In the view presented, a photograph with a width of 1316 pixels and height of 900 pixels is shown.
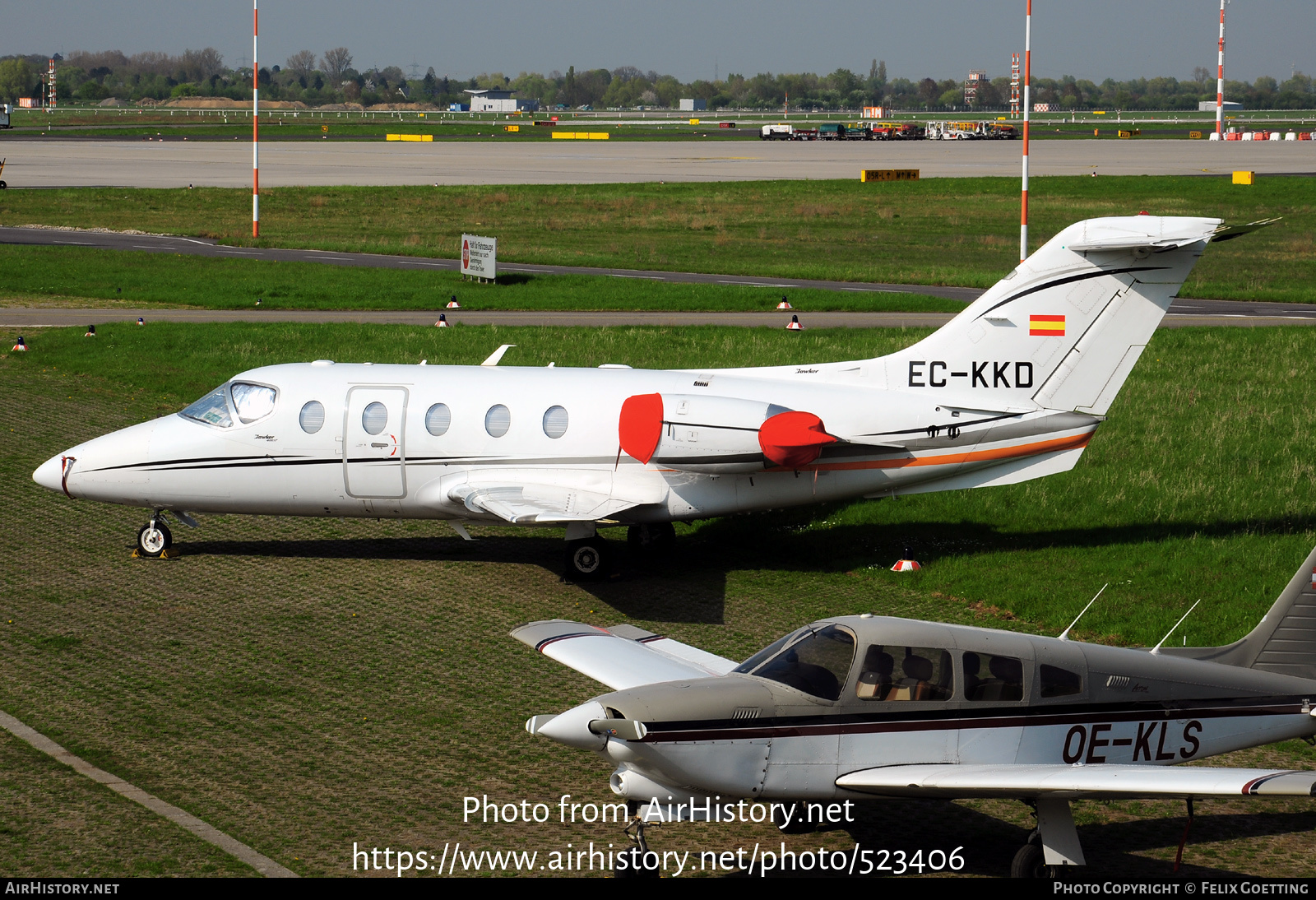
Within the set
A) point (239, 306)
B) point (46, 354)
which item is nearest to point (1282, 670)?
point (46, 354)

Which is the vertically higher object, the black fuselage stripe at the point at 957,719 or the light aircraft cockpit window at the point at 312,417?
the light aircraft cockpit window at the point at 312,417

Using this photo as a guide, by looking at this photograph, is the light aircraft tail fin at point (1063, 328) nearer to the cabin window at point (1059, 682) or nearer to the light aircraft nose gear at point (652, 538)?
the light aircraft nose gear at point (652, 538)

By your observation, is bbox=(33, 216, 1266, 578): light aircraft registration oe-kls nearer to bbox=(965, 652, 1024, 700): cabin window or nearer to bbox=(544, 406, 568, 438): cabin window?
bbox=(544, 406, 568, 438): cabin window

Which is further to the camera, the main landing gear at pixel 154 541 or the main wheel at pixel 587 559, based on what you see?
the main landing gear at pixel 154 541

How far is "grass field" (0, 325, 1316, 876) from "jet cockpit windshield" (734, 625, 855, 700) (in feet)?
6.54

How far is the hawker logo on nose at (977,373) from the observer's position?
66.3ft

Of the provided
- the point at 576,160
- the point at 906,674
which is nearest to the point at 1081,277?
the point at 906,674

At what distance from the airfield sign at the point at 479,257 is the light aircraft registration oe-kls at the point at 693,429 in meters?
32.2

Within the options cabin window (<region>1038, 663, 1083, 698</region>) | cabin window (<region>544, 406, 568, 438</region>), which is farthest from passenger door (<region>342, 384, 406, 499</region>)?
cabin window (<region>1038, 663, 1083, 698</region>)

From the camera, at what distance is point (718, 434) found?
1955cm

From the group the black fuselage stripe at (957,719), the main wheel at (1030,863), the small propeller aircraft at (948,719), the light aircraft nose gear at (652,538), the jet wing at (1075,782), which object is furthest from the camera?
the light aircraft nose gear at (652,538)

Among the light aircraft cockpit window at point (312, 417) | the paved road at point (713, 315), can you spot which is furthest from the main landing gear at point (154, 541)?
the paved road at point (713, 315)

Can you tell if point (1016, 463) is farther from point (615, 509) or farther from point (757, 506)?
point (615, 509)

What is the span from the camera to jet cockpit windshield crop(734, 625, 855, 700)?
11000 mm
